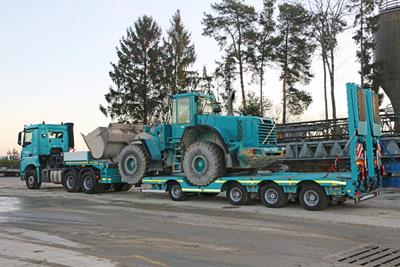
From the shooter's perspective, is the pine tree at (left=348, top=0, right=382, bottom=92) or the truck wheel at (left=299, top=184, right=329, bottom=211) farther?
the pine tree at (left=348, top=0, right=382, bottom=92)

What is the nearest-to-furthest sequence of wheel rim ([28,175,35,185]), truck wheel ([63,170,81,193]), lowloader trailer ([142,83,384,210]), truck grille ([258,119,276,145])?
1. lowloader trailer ([142,83,384,210])
2. truck grille ([258,119,276,145])
3. truck wheel ([63,170,81,193])
4. wheel rim ([28,175,35,185])

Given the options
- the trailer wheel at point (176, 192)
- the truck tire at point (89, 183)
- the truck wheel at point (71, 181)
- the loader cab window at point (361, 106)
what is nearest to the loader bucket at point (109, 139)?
the truck tire at point (89, 183)

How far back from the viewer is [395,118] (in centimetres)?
1975

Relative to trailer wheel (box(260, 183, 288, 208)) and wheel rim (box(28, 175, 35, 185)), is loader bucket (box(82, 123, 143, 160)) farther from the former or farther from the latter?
trailer wheel (box(260, 183, 288, 208))

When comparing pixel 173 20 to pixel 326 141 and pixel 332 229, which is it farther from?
pixel 332 229

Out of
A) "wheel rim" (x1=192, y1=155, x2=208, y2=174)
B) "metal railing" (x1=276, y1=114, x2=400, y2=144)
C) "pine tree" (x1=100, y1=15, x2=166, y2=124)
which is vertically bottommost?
"wheel rim" (x1=192, y1=155, x2=208, y2=174)

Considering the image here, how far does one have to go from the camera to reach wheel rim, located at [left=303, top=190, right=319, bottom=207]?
1257cm

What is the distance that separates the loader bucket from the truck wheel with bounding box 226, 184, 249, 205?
601cm

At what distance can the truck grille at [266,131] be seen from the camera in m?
15.0

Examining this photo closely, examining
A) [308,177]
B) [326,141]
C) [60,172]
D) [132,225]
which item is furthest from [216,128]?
[60,172]

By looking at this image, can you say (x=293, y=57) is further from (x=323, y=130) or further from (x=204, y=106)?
(x=204, y=106)

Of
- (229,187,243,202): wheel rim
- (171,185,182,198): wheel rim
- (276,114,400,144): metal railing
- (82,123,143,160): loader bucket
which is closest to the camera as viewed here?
(229,187,243,202): wheel rim

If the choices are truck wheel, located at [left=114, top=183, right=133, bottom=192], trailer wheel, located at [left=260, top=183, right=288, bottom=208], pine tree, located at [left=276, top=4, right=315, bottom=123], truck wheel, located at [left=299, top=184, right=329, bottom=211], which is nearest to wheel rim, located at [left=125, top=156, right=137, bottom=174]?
truck wheel, located at [left=114, top=183, right=133, bottom=192]

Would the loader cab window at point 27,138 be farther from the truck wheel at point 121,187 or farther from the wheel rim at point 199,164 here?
the wheel rim at point 199,164
